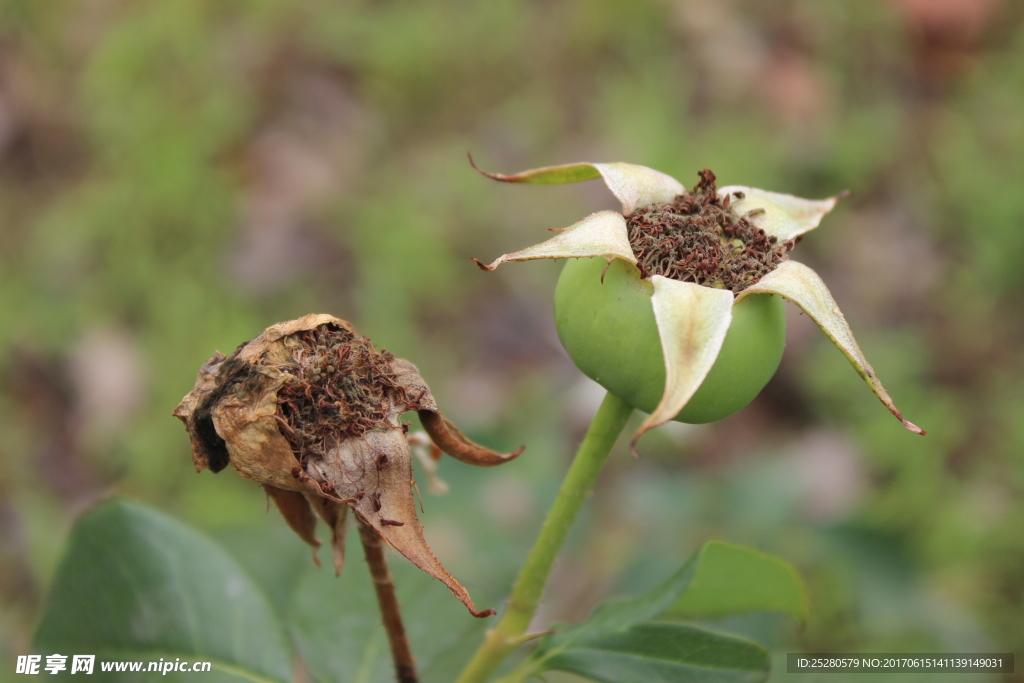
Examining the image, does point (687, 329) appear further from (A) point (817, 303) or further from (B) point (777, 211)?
(B) point (777, 211)

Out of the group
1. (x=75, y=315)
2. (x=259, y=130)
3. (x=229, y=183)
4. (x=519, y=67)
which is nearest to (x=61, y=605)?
(x=75, y=315)

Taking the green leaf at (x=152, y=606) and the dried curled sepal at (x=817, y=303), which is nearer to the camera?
the dried curled sepal at (x=817, y=303)

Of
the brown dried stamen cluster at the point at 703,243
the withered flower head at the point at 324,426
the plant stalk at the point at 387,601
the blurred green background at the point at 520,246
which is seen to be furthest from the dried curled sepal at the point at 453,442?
the blurred green background at the point at 520,246

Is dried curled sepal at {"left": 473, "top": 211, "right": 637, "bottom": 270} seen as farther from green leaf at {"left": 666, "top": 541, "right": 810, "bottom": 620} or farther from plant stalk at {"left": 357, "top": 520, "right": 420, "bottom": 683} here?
green leaf at {"left": 666, "top": 541, "right": 810, "bottom": 620}

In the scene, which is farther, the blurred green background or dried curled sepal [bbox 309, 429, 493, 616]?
the blurred green background

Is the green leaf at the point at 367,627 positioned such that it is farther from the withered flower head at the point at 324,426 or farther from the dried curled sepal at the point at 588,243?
the dried curled sepal at the point at 588,243

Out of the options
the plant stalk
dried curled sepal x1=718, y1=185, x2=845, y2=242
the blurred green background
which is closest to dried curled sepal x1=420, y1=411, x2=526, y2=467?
the plant stalk

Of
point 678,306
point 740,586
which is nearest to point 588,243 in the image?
point 678,306
